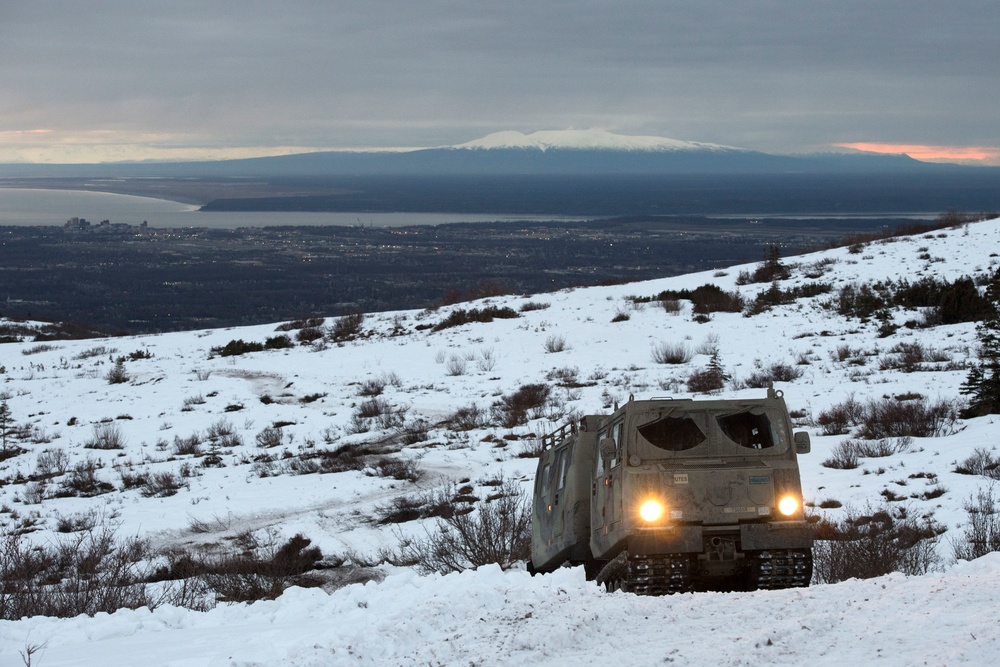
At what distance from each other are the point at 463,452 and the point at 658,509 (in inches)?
498

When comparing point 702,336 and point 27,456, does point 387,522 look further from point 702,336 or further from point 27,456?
point 702,336

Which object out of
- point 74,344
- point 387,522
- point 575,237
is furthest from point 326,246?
point 387,522

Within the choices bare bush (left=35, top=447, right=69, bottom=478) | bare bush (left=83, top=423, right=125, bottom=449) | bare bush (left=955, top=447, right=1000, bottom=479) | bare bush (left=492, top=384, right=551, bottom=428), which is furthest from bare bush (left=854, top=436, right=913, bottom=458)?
bare bush (left=83, top=423, right=125, bottom=449)

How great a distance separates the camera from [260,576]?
1355 cm

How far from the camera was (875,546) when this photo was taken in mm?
11234

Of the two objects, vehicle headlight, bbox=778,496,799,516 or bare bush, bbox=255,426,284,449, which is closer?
vehicle headlight, bbox=778,496,799,516

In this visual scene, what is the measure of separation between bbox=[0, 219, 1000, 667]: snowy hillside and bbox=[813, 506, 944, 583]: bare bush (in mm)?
360

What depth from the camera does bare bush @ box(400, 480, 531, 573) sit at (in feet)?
45.2

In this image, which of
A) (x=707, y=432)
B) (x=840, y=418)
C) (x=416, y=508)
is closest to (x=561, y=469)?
(x=707, y=432)

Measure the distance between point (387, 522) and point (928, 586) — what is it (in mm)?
10751

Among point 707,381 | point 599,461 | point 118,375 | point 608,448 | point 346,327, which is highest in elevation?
point 608,448

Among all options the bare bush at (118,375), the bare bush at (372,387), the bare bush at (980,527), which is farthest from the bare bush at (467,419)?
the bare bush at (118,375)

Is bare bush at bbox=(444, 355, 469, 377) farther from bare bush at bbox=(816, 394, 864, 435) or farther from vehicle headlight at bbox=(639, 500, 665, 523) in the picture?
vehicle headlight at bbox=(639, 500, 665, 523)

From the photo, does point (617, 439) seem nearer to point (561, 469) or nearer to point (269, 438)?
point (561, 469)
